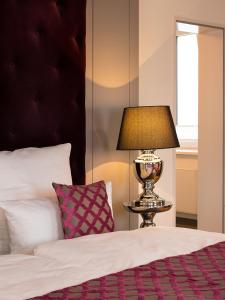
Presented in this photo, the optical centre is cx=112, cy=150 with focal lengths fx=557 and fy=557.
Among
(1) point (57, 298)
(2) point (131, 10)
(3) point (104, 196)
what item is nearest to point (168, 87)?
(2) point (131, 10)

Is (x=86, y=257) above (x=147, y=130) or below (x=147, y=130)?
below

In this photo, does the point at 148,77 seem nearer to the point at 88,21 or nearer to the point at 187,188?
the point at 88,21

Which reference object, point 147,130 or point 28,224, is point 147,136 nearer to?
point 147,130

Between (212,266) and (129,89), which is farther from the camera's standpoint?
(129,89)

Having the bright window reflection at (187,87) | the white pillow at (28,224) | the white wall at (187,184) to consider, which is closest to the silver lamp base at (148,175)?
the white pillow at (28,224)

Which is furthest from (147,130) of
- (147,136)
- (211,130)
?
(211,130)

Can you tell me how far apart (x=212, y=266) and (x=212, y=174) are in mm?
2973

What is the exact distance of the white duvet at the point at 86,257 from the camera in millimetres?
2016

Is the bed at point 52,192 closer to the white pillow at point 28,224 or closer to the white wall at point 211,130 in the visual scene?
the white pillow at point 28,224

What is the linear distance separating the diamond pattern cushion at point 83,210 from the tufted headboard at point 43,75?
26.9 inches

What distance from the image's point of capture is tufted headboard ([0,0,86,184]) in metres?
3.37

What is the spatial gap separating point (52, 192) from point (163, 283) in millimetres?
1225

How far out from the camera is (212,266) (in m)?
2.25

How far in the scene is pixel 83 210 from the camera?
9.35ft
